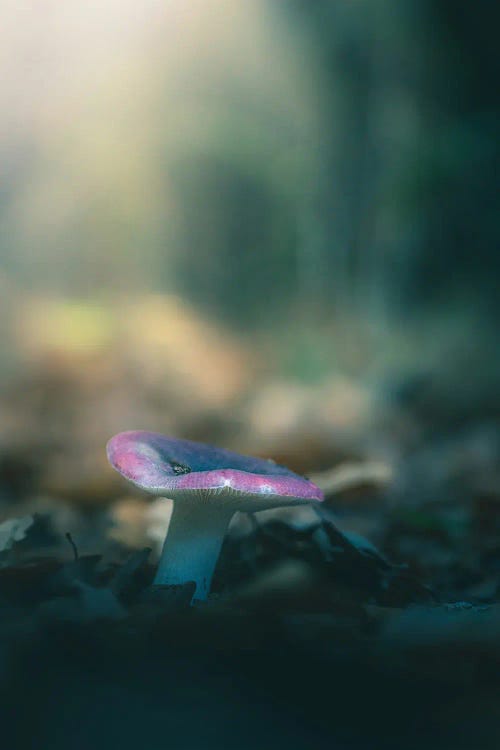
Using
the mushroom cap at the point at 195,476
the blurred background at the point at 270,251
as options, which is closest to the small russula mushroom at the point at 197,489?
the mushroom cap at the point at 195,476

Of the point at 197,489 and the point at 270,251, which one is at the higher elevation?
the point at 270,251

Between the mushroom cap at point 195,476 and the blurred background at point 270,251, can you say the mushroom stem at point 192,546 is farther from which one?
the blurred background at point 270,251

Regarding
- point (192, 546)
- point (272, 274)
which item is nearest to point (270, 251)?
point (272, 274)

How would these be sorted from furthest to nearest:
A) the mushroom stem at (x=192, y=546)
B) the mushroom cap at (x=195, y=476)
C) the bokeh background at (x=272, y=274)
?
the bokeh background at (x=272, y=274) → the mushroom stem at (x=192, y=546) → the mushroom cap at (x=195, y=476)

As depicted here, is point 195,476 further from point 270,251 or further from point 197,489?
point 270,251

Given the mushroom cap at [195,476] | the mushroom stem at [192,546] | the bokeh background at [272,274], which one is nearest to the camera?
the mushroom cap at [195,476]

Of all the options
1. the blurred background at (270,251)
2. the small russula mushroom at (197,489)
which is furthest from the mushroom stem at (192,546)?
the blurred background at (270,251)

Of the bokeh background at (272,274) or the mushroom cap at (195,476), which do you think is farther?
the bokeh background at (272,274)

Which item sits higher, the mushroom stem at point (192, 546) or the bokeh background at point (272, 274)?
the bokeh background at point (272, 274)

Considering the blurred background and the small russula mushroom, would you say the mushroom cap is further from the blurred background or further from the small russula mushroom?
the blurred background
